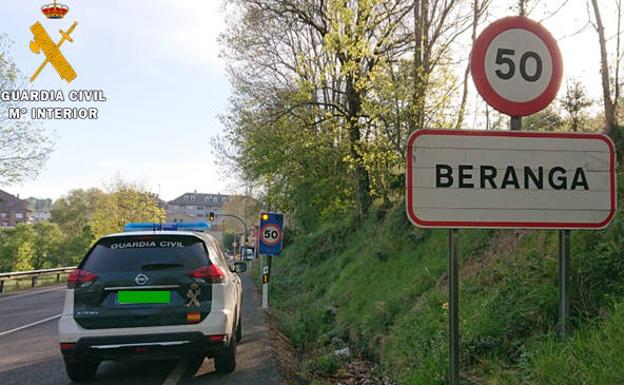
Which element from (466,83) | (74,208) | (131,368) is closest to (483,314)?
(131,368)

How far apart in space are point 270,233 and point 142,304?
10.1 meters

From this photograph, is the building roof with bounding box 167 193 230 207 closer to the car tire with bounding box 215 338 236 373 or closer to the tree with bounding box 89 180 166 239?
the tree with bounding box 89 180 166 239

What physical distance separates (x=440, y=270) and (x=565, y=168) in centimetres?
535

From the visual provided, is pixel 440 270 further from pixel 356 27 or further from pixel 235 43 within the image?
pixel 235 43

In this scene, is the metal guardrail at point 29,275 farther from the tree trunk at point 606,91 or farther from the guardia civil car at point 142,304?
the tree trunk at point 606,91

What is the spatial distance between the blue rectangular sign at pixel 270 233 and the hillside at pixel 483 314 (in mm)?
3220

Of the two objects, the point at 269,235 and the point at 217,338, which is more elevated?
the point at 269,235

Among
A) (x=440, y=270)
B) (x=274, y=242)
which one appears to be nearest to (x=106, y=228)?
(x=274, y=242)

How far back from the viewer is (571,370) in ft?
12.5

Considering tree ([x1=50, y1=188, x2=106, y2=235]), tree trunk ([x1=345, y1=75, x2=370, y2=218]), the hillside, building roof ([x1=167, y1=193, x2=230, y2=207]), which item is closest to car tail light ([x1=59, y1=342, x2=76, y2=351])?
the hillside

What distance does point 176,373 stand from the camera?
6.53 m

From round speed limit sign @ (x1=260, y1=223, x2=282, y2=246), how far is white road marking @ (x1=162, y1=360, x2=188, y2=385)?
853cm

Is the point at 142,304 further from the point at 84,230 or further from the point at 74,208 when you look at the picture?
the point at 74,208

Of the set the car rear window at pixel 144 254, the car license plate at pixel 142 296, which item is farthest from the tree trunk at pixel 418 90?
the car license plate at pixel 142 296
